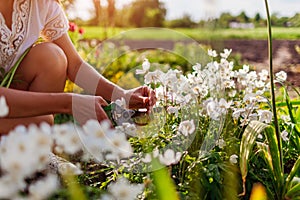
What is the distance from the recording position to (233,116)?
6.72ft

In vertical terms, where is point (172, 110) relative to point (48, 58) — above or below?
below

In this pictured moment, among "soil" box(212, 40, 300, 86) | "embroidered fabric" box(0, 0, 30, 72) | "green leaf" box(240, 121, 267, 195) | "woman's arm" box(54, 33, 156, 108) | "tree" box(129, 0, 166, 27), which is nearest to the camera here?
"green leaf" box(240, 121, 267, 195)

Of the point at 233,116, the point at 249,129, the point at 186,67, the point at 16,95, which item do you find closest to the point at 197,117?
Answer: the point at 233,116

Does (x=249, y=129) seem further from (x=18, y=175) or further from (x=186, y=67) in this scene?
(x=186, y=67)

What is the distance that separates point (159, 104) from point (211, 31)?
3706 millimetres

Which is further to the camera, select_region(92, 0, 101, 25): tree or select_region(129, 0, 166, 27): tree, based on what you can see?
select_region(129, 0, 166, 27): tree

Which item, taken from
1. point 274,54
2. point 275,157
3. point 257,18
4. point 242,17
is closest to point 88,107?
point 275,157

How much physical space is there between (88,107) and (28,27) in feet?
1.90

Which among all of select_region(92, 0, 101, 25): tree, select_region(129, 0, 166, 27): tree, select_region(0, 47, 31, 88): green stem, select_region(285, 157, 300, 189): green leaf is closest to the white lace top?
select_region(0, 47, 31, 88): green stem

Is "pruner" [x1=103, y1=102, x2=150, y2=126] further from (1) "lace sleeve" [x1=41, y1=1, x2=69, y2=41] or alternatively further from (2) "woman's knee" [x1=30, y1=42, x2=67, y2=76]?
(1) "lace sleeve" [x1=41, y1=1, x2=69, y2=41]

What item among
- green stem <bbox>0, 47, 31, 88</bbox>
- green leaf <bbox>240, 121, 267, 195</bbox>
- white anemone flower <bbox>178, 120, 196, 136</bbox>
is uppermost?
green stem <bbox>0, 47, 31, 88</bbox>

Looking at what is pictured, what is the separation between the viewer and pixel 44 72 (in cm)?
213

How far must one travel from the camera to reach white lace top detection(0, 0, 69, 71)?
2170 mm

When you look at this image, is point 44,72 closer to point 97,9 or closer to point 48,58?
point 48,58
